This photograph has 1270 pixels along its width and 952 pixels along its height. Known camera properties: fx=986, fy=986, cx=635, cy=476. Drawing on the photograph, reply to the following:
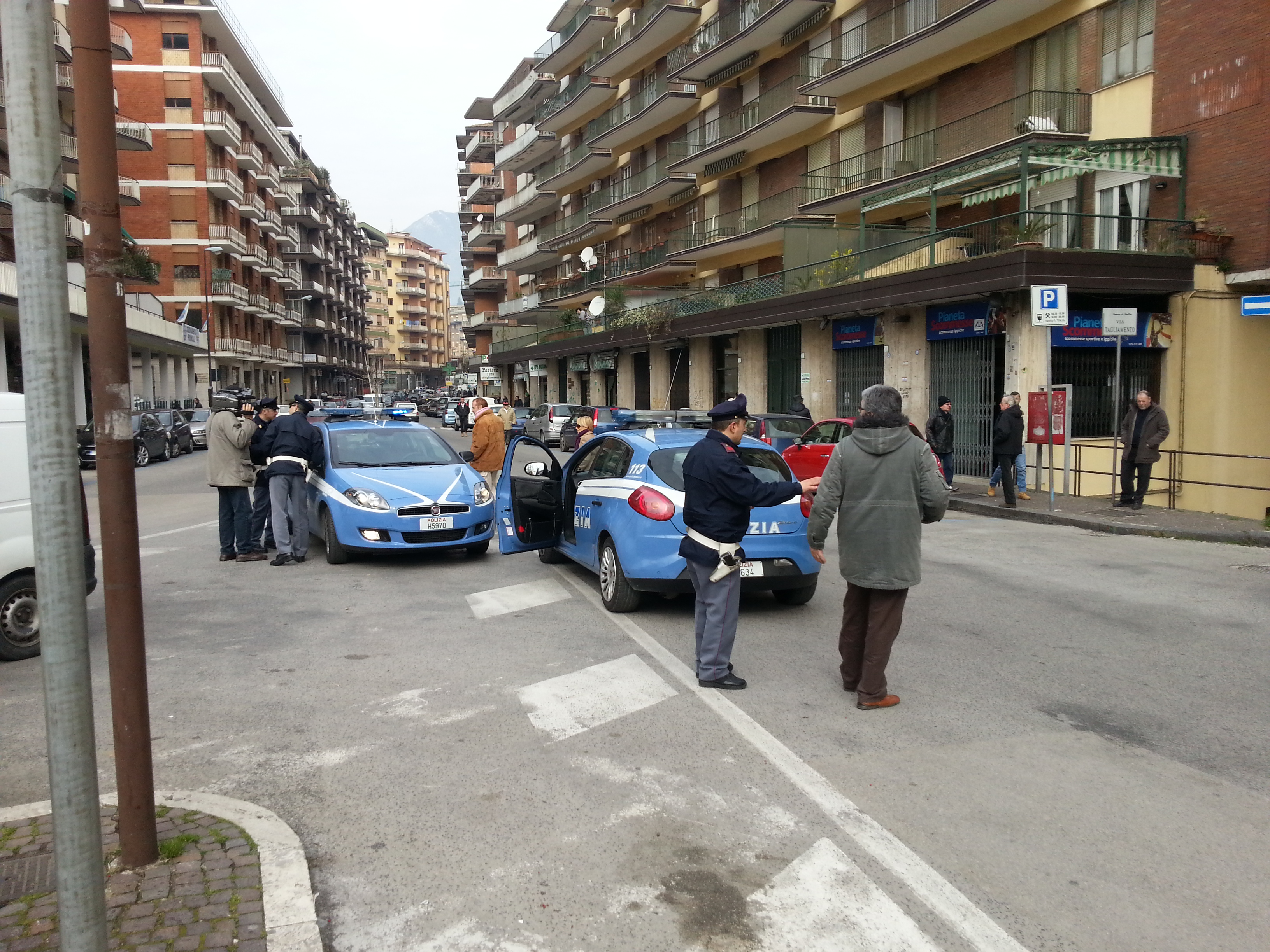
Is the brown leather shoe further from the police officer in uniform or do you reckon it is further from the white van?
the white van

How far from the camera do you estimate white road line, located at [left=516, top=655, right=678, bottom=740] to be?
17.7ft

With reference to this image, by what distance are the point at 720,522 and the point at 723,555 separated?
0.65ft

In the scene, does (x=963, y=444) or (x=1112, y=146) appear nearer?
(x=1112, y=146)

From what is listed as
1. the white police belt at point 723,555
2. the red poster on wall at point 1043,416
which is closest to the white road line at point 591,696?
the white police belt at point 723,555

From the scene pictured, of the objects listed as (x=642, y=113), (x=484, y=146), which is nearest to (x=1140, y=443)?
(x=642, y=113)

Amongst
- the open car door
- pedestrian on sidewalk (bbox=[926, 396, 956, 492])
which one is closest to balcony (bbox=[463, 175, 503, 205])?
pedestrian on sidewalk (bbox=[926, 396, 956, 492])

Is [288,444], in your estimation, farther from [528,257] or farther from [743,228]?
[528,257]

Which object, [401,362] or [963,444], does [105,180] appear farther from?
[401,362]

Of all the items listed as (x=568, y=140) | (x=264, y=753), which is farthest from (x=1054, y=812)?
(x=568, y=140)

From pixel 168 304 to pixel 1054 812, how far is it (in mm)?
62791

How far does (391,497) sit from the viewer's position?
1039 cm

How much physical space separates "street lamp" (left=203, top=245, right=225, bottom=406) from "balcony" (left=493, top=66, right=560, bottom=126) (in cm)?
1997

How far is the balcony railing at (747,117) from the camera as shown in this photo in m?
31.2

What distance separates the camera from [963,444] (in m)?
21.0
